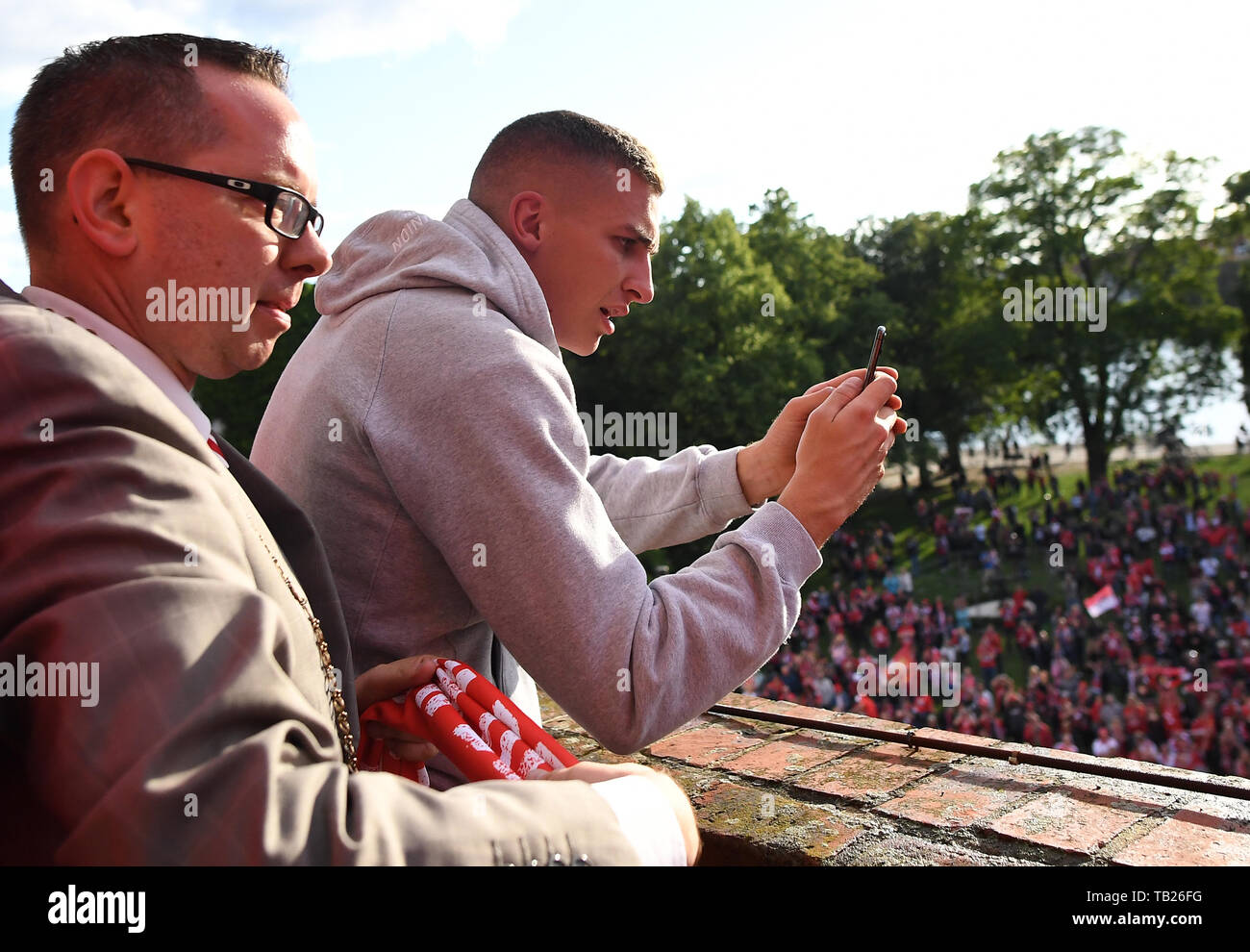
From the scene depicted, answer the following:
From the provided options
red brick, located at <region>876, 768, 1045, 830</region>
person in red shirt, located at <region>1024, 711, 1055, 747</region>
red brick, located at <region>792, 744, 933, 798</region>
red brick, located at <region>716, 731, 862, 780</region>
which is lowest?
person in red shirt, located at <region>1024, 711, 1055, 747</region>

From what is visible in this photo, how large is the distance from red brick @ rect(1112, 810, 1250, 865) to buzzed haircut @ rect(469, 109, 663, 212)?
186 cm

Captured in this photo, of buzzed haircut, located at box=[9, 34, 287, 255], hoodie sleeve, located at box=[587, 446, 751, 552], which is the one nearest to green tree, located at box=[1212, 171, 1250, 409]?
hoodie sleeve, located at box=[587, 446, 751, 552]


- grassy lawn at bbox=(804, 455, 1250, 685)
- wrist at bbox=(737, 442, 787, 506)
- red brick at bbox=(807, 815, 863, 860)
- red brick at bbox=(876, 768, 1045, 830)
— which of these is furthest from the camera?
grassy lawn at bbox=(804, 455, 1250, 685)

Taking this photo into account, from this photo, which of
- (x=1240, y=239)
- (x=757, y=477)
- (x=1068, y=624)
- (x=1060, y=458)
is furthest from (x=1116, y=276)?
(x=757, y=477)

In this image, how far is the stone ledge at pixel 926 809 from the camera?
1987mm

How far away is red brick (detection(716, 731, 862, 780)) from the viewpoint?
8.66 ft

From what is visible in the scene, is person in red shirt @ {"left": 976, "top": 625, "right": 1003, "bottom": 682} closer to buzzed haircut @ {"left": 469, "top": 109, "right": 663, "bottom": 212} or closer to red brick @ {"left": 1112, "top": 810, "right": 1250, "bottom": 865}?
red brick @ {"left": 1112, "top": 810, "right": 1250, "bottom": 865}

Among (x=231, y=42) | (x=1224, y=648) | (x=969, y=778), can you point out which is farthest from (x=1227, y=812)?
(x=1224, y=648)

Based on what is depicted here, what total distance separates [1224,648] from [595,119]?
2127cm

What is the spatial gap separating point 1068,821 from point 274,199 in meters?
1.95

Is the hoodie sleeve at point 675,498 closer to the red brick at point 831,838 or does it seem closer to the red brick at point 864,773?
the red brick at point 864,773

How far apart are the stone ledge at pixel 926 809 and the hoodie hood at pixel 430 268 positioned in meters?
1.17

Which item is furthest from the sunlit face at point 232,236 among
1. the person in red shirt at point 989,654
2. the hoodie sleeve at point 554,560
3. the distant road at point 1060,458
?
the distant road at point 1060,458

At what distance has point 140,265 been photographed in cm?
147
